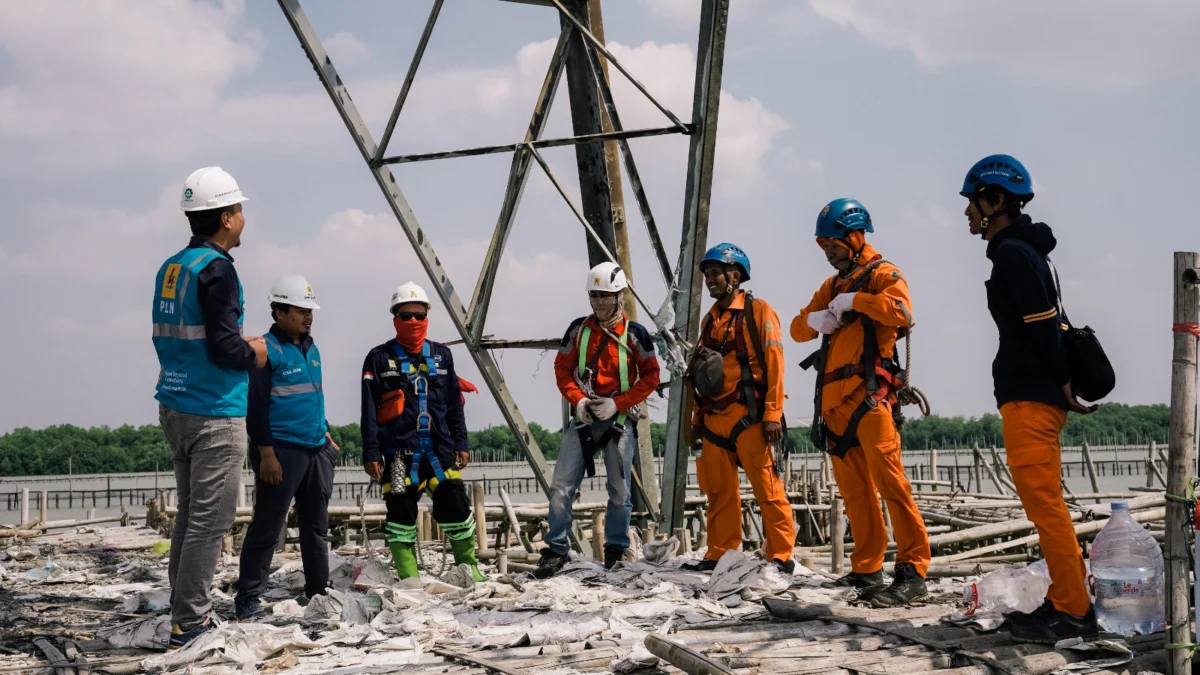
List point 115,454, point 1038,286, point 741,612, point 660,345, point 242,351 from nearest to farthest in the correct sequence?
point 1038,286, point 242,351, point 741,612, point 660,345, point 115,454

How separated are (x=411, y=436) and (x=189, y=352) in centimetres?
216

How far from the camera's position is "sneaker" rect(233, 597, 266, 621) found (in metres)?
6.81

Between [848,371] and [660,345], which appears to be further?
[660,345]

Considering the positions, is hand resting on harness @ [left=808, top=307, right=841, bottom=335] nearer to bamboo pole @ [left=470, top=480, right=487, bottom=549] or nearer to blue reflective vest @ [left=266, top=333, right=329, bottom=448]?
blue reflective vest @ [left=266, top=333, right=329, bottom=448]

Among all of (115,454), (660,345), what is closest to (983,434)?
(115,454)

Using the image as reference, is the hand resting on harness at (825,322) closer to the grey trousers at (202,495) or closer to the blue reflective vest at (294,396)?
the blue reflective vest at (294,396)

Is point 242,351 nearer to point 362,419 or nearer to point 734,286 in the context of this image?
point 362,419

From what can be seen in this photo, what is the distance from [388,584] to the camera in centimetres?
770

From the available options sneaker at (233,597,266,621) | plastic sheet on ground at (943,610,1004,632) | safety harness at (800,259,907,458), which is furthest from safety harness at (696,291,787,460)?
sneaker at (233,597,266,621)

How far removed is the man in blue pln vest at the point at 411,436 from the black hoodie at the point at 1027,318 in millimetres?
3791

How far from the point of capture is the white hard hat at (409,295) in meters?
7.93

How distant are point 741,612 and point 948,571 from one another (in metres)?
1.89

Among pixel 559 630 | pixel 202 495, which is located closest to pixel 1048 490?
pixel 559 630

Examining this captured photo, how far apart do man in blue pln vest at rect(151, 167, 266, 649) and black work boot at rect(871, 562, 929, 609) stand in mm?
3359
